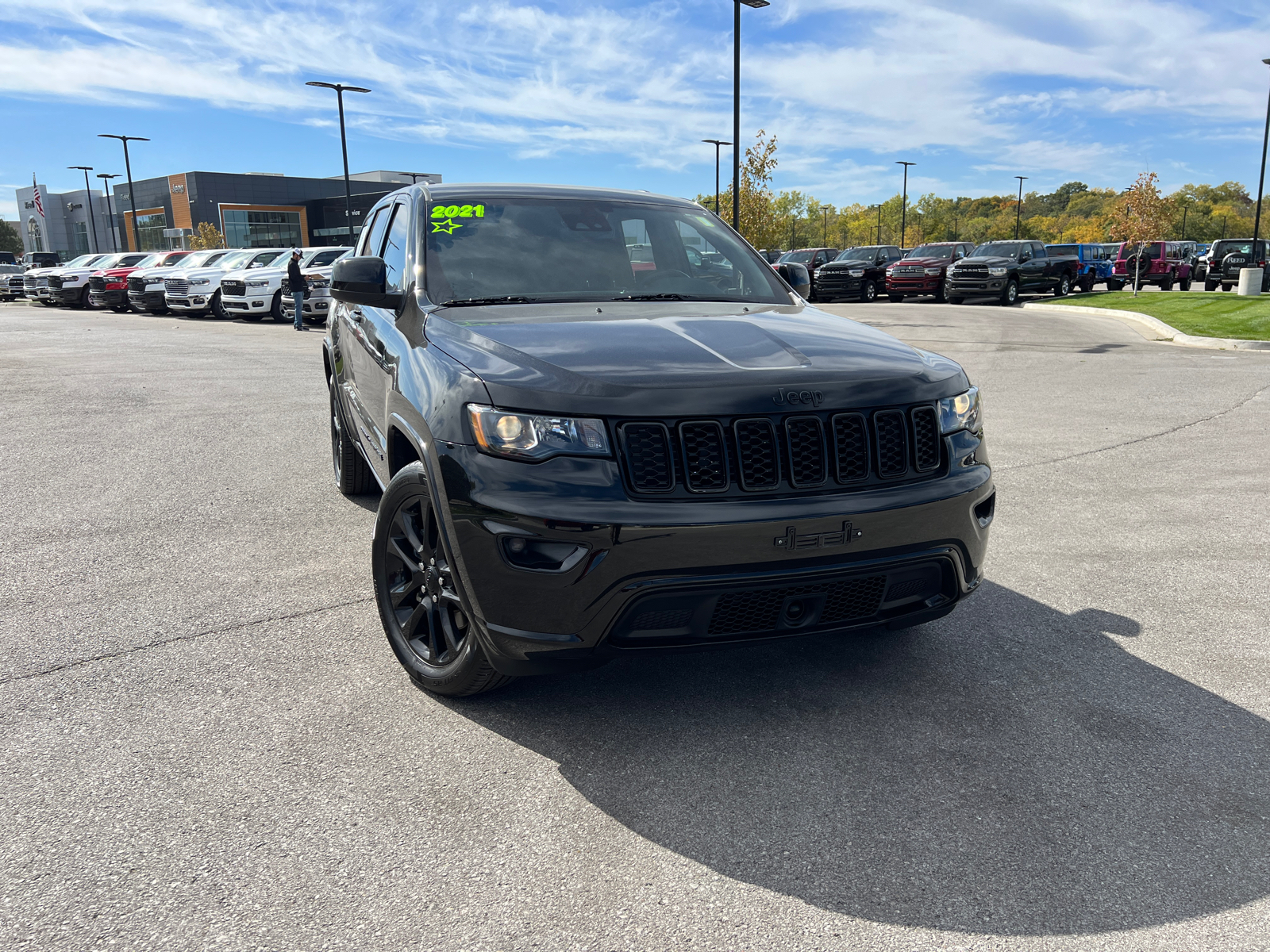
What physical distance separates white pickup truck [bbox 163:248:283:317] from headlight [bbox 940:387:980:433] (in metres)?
26.7

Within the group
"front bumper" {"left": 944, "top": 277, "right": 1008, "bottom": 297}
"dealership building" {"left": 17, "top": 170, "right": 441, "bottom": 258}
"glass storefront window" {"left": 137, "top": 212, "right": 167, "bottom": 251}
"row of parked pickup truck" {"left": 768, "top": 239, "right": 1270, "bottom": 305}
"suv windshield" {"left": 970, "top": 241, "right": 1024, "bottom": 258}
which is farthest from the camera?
"glass storefront window" {"left": 137, "top": 212, "right": 167, "bottom": 251}

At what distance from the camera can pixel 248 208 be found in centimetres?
9388

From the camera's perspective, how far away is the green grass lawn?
726 inches

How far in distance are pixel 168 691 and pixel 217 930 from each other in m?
1.46

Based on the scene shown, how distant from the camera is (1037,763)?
3002mm

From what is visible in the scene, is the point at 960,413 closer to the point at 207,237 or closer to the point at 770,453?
the point at 770,453

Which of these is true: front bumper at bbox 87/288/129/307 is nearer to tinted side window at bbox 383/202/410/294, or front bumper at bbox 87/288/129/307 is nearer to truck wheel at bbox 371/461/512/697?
tinted side window at bbox 383/202/410/294

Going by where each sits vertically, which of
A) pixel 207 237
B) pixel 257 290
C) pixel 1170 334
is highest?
pixel 207 237

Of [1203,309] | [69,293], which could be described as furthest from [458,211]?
[69,293]

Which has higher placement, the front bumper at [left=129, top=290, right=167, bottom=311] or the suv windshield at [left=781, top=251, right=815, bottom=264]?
the suv windshield at [left=781, top=251, right=815, bottom=264]

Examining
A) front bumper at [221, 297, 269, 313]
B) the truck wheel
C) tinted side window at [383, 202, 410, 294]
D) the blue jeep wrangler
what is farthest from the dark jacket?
the blue jeep wrangler

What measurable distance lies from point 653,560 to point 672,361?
63 centimetres

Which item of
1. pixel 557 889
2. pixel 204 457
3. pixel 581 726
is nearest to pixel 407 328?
pixel 581 726

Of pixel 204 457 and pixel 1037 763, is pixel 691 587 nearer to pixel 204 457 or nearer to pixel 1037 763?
pixel 1037 763
